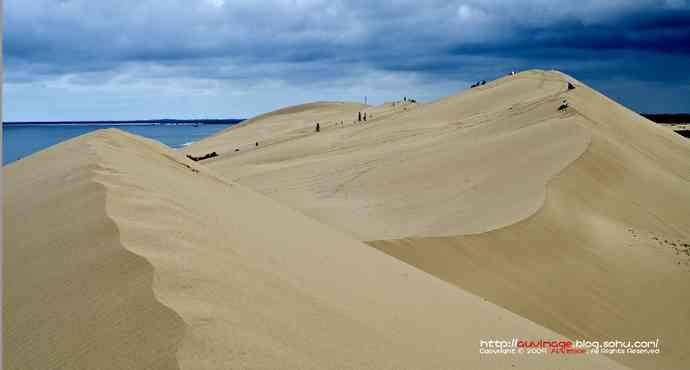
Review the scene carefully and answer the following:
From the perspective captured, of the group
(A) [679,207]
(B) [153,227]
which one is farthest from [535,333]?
(A) [679,207]

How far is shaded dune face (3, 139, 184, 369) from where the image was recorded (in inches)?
88.4

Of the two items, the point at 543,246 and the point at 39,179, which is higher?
the point at 39,179

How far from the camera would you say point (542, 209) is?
8133 mm

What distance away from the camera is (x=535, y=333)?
14.8ft

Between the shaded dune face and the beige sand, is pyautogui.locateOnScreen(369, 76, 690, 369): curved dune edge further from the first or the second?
the shaded dune face

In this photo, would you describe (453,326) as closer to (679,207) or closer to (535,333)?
(535,333)

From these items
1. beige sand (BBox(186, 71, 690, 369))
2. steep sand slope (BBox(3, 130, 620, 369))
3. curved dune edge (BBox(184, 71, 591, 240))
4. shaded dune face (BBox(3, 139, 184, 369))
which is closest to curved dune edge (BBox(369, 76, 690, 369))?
beige sand (BBox(186, 71, 690, 369))

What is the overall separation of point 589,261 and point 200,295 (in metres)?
5.99

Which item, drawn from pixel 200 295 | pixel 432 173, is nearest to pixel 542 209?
pixel 432 173

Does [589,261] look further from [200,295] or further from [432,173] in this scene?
[200,295]

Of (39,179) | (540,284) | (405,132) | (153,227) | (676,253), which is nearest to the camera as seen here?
(153,227)

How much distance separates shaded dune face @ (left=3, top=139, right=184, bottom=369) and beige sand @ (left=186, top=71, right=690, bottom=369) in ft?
13.3

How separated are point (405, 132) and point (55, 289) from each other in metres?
17.4

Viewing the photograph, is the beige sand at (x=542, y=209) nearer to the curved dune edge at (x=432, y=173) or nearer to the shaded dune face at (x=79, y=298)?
the curved dune edge at (x=432, y=173)
